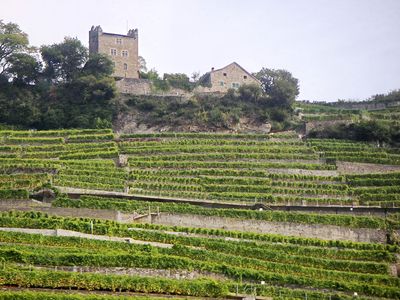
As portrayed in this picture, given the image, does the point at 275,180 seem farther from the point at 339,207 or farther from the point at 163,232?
the point at 163,232

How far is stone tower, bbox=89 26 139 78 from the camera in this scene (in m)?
58.4

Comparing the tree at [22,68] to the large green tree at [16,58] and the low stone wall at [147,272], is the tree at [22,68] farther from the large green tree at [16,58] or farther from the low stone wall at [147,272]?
the low stone wall at [147,272]

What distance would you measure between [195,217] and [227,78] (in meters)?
23.4

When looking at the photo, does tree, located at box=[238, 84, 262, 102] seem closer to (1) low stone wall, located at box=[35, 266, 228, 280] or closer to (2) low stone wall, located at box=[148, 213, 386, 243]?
(2) low stone wall, located at box=[148, 213, 386, 243]

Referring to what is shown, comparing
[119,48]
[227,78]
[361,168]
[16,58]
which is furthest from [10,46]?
[361,168]

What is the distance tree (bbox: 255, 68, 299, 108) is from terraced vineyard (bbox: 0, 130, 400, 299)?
475cm

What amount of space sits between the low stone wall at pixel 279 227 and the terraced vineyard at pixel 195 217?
0.16 ft

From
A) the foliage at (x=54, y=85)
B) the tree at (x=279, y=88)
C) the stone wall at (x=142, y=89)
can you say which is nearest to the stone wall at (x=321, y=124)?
the tree at (x=279, y=88)

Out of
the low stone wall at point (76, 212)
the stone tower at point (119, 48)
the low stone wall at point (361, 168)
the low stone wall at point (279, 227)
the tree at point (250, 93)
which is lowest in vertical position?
the low stone wall at point (279, 227)

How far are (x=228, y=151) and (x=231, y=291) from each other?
1756cm

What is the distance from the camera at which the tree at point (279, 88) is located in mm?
54719

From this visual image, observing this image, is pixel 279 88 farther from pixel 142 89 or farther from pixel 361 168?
pixel 361 168

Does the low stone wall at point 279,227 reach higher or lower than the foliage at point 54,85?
lower

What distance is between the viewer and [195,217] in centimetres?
3775
